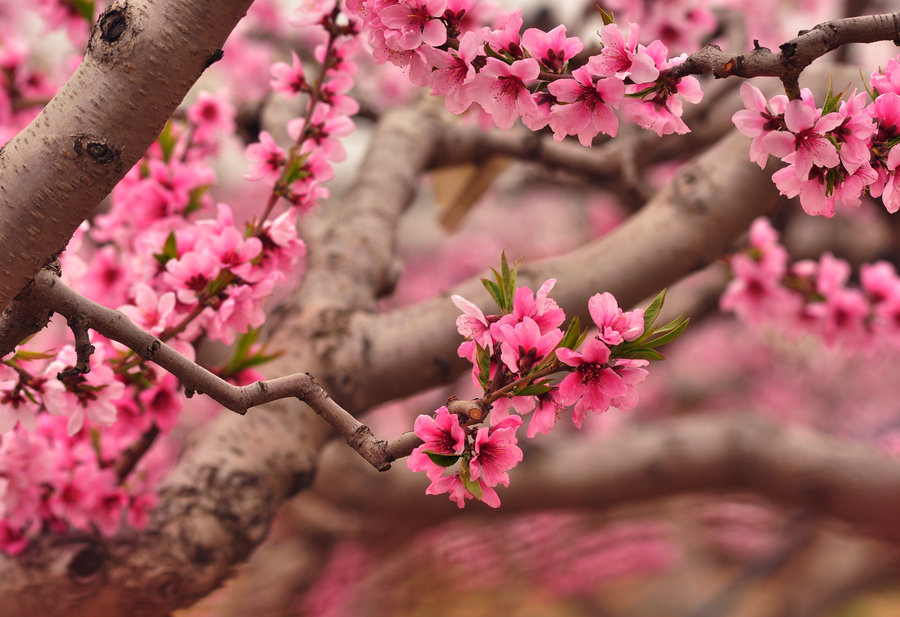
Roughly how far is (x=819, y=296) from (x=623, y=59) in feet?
2.66

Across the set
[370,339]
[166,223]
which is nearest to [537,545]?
[370,339]

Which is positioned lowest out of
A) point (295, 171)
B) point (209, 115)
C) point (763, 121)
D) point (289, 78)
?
point (763, 121)

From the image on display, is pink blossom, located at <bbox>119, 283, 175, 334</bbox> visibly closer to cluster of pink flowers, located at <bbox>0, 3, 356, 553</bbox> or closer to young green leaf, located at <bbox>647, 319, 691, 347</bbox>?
cluster of pink flowers, located at <bbox>0, 3, 356, 553</bbox>

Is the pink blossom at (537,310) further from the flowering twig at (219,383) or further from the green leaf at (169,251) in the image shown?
the green leaf at (169,251)

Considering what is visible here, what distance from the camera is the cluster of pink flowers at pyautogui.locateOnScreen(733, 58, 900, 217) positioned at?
1.39 feet

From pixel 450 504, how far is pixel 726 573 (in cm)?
138

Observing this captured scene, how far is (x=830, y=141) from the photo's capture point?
42cm

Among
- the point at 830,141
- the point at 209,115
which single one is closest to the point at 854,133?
the point at 830,141

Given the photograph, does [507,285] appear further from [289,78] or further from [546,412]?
[289,78]

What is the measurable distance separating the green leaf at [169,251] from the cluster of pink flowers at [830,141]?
0.48 meters


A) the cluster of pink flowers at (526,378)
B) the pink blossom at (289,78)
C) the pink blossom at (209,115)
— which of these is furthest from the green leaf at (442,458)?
the pink blossom at (209,115)

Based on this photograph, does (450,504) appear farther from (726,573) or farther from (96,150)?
(726,573)

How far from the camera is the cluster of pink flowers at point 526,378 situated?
1.35 feet

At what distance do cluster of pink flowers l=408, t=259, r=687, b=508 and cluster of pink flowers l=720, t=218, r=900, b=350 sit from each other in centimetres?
70
